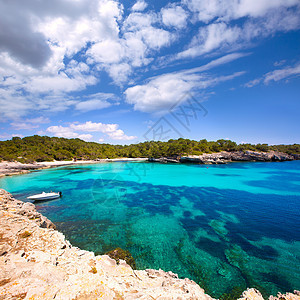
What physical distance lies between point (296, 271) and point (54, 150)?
9131 centimetres

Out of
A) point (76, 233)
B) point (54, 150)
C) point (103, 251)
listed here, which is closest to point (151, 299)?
point (103, 251)

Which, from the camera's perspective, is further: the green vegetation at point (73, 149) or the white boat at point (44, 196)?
the green vegetation at point (73, 149)

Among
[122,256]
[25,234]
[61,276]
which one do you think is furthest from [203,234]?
[25,234]

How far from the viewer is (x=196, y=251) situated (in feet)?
27.6

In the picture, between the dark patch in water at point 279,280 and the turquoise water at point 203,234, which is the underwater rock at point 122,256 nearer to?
A: the turquoise water at point 203,234

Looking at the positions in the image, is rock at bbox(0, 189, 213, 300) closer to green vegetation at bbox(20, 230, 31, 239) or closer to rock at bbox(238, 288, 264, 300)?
green vegetation at bbox(20, 230, 31, 239)

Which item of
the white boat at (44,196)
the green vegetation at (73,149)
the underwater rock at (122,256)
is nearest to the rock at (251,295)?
the underwater rock at (122,256)

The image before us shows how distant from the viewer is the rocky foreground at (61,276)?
3.08 metres

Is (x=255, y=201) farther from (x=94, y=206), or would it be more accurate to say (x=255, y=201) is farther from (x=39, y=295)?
(x=39, y=295)

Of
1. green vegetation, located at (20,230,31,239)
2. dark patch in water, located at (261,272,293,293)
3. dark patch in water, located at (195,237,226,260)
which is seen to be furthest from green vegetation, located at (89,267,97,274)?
dark patch in water, located at (261,272,293,293)

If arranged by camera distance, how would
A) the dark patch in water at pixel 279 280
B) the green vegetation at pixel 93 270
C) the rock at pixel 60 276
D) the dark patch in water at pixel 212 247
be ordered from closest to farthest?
1. the rock at pixel 60 276
2. the green vegetation at pixel 93 270
3. the dark patch in water at pixel 279 280
4. the dark patch in water at pixel 212 247

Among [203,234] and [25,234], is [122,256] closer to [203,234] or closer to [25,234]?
[25,234]

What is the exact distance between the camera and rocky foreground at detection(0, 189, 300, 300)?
3.08 meters

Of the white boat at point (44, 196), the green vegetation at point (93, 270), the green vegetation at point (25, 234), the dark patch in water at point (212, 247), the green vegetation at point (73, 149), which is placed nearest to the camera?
the green vegetation at point (93, 270)
